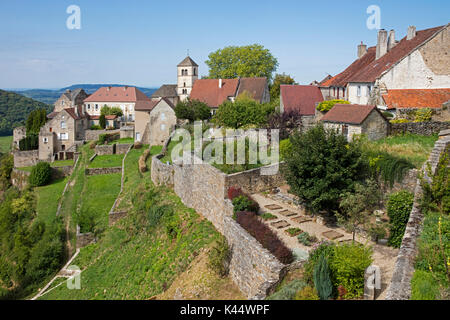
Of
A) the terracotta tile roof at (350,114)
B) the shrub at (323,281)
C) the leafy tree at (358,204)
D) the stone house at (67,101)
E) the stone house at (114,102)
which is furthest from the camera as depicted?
the stone house at (114,102)

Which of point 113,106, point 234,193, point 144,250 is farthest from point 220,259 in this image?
point 113,106

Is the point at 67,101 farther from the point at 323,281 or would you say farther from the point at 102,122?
the point at 323,281

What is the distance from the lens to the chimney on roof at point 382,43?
3206cm

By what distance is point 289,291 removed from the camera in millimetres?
9742

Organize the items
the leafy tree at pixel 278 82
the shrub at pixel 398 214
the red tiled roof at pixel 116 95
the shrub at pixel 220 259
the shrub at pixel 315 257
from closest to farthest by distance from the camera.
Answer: the shrub at pixel 315 257 → the shrub at pixel 398 214 → the shrub at pixel 220 259 → the leafy tree at pixel 278 82 → the red tiled roof at pixel 116 95

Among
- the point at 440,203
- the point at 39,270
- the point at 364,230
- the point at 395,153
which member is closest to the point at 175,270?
the point at 364,230

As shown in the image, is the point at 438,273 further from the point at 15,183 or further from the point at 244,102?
the point at 15,183

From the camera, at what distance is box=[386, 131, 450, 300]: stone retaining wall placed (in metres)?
7.90

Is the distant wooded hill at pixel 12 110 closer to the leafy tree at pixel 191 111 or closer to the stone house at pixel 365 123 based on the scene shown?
the leafy tree at pixel 191 111

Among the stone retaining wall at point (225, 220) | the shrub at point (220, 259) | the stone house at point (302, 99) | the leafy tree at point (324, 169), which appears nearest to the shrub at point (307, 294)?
the stone retaining wall at point (225, 220)

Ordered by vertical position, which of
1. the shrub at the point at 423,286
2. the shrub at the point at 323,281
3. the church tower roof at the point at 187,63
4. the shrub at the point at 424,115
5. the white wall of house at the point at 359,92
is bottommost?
the shrub at the point at 323,281

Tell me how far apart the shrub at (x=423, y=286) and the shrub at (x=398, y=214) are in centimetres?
451

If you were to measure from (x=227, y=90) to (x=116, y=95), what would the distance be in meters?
25.8
